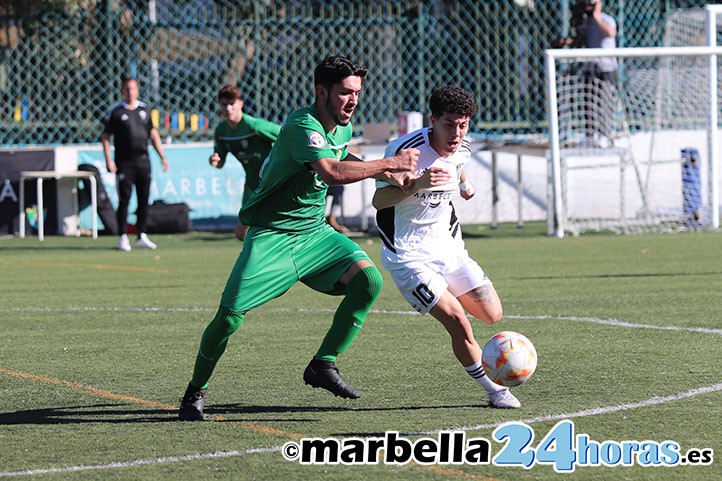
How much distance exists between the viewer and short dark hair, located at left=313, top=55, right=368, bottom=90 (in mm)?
6125

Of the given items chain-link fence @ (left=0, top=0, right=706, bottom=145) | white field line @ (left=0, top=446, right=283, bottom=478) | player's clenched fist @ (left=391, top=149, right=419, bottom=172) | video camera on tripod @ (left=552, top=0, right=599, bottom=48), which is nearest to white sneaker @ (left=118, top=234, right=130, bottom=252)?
chain-link fence @ (left=0, top=0, right=706, bottom=145)

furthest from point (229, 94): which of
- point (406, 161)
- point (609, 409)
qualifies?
point (609, 409)

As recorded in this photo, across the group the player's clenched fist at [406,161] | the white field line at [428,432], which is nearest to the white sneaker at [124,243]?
the white field line at [428,432]

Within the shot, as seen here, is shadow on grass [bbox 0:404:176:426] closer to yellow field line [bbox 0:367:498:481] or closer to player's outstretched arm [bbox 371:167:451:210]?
yellow field line [bbox 0:367:498:481]

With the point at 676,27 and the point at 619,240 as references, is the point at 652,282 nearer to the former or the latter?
the point at 619,240

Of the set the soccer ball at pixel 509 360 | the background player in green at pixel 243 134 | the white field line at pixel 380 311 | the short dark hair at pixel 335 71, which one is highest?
the short dark hair at pixel 335 71

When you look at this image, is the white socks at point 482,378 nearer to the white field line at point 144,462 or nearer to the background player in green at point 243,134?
the white field line at point 144,462

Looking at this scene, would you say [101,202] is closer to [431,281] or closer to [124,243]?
[124,243]

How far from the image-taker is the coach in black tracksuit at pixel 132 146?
1697 cm

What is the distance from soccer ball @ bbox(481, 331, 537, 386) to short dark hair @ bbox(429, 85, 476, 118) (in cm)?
112

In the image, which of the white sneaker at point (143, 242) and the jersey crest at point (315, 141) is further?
the white sneaker at point (143, 242)

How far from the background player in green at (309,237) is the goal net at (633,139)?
10853mm

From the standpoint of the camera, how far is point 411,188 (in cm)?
617

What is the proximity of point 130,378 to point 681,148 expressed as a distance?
46.3ft
